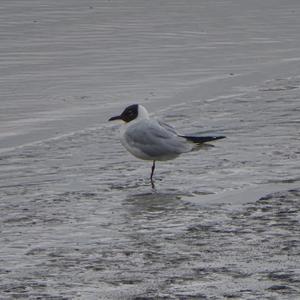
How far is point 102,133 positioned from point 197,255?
5069 millimetres

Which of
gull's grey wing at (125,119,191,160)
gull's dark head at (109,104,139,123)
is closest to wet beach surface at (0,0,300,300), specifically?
gull's grey wing at (125,119,191,160)

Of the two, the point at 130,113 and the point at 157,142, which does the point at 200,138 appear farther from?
the point at 130,113

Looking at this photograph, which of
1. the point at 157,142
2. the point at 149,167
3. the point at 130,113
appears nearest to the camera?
the point at 157,142

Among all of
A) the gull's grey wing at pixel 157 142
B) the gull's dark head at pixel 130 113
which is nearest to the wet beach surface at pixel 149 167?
the gull's grey wing at pixel 157 142

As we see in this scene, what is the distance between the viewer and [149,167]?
33.4 ft

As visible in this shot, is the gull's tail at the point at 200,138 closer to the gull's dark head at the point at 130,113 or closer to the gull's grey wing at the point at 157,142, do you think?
the gull's grey wing at the point at 157,142

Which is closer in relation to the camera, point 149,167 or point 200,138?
point 200,138

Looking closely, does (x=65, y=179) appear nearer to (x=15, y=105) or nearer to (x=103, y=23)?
(x=15, y=105)

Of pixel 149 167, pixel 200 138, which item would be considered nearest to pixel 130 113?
pixel 149 167

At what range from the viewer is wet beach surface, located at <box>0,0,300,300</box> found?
6.50 metres

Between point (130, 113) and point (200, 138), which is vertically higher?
point (130, 113)

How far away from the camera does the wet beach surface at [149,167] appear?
650cm

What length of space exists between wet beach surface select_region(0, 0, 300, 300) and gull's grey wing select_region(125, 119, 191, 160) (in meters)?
0.22

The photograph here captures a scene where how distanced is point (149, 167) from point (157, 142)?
0.63 meters
